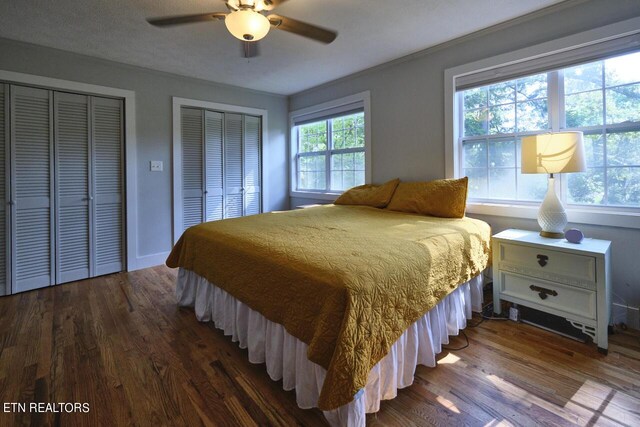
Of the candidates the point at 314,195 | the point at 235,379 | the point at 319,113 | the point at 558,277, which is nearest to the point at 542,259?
the point at 558,277

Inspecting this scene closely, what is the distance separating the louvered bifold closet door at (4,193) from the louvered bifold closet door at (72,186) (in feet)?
1.12

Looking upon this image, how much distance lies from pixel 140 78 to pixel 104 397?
326 cm

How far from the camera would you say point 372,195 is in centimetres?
326

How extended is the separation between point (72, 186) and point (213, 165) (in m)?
1.50

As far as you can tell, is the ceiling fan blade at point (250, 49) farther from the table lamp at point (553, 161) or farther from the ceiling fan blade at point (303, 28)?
the table lamp at point (553, 161)

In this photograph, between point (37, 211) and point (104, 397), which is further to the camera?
point (37, 211)

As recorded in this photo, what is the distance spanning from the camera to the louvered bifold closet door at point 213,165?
4004 millimetres

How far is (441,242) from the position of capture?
181cm

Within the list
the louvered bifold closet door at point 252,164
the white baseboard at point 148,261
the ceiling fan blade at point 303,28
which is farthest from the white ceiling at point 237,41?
the white baseboard at point 148,261

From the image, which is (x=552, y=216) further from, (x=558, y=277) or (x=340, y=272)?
(x=340, y=272)

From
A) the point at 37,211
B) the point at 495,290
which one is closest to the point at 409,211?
the point at 495,290

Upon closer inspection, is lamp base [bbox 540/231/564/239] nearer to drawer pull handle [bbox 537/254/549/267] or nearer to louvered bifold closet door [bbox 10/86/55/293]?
drawer pull handle [bbox 537/254/549/267]

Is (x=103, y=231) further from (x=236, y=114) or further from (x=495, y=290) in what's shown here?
(x=495, y=290)

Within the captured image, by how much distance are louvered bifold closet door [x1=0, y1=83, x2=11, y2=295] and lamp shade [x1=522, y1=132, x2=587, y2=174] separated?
4.32 m
